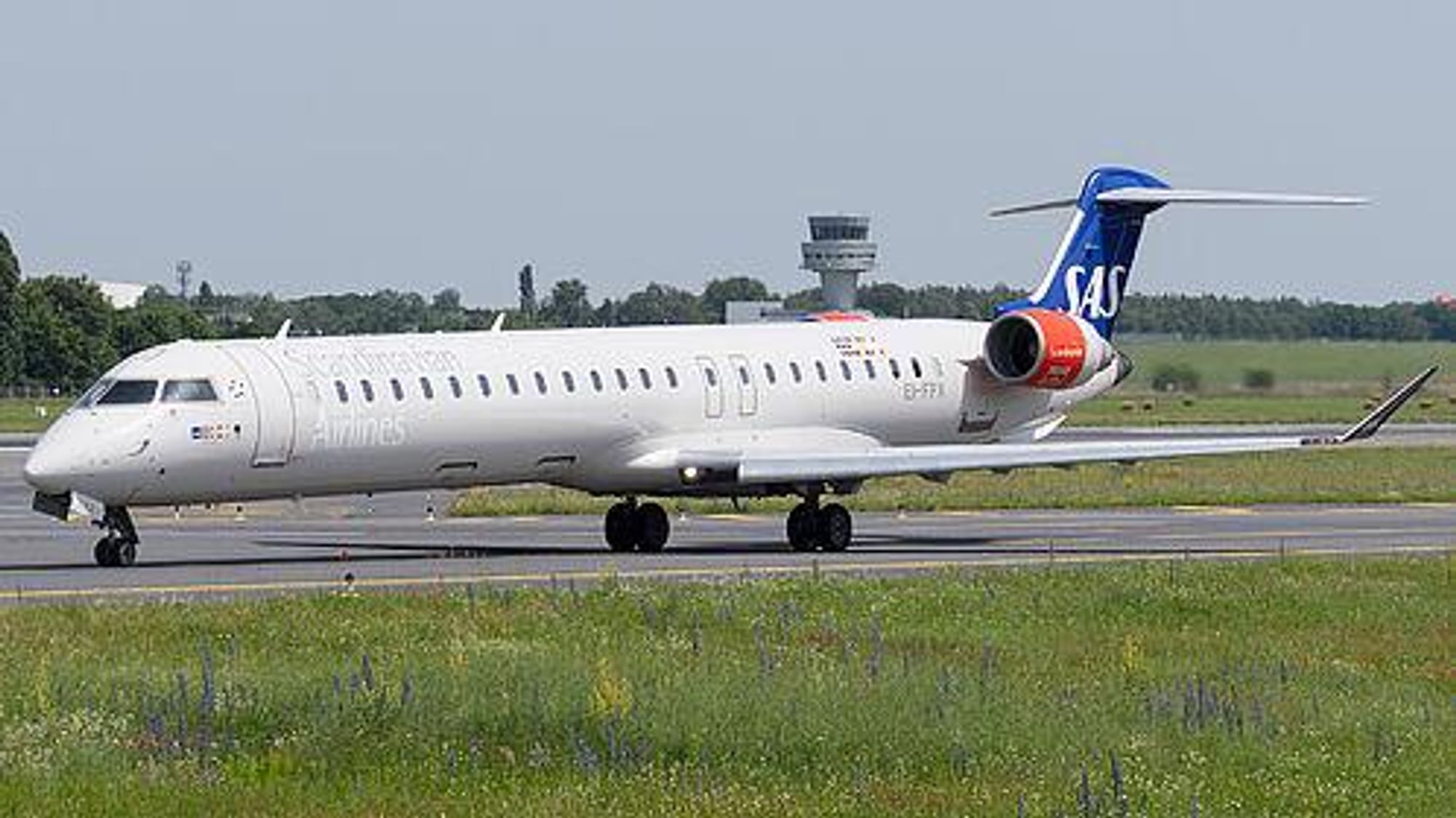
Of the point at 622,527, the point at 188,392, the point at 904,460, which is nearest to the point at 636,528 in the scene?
the point at 622,527

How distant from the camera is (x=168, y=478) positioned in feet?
103

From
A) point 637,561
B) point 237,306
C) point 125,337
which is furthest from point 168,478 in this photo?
point 237,306

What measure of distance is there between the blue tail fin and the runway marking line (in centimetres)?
642

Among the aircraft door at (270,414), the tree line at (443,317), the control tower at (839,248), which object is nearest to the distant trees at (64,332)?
the tree line at (443,317)

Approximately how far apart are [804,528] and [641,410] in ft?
7.99

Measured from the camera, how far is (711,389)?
36500 mm

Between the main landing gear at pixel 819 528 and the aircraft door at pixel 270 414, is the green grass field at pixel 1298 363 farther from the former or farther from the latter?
the aircraft door at pixel 270 414

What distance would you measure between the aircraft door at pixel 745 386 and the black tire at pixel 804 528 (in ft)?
4.76

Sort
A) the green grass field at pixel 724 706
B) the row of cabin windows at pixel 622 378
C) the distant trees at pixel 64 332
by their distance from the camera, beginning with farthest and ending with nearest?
the distant trees at pixel 64 332 < the row of cabin windows at pixel 622 378 < the green grass field at pixel 724 706

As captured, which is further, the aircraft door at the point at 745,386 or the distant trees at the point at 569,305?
the distant trees at the point at 569,305

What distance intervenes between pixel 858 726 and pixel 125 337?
99.5 meters

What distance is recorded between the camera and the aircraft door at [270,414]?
31969 mm

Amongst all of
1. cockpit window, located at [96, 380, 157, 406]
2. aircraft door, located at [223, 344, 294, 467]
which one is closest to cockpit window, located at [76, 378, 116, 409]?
cockpit window, located at [96, 380, 157, 406]

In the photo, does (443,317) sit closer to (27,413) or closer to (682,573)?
(27,413)
